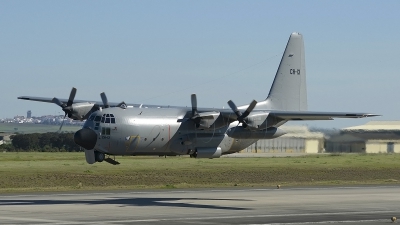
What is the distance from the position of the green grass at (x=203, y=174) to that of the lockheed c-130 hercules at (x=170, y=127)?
50.1ft

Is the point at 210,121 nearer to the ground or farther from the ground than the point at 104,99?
nearer to the ground

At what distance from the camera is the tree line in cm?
13725

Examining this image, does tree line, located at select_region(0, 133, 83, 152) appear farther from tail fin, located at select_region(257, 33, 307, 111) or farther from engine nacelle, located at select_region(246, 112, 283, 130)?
engine nacelle, located at select_region(246, 112, 283, 130)

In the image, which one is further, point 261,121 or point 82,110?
point 82,110

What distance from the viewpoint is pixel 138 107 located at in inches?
1660

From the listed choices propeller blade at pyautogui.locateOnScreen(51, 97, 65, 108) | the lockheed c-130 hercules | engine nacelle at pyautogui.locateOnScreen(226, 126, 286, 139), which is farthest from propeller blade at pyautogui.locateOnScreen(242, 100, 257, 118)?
propeller blade at pyautogui.locateOnScreen(51, 97, 65, 108)

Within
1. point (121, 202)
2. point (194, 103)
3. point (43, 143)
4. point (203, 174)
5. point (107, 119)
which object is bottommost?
point (203, 174)

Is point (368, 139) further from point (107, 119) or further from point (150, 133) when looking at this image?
point (107, 119)

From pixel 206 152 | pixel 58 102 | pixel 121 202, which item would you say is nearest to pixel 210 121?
pixel 206 152

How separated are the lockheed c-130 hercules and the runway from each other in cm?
332

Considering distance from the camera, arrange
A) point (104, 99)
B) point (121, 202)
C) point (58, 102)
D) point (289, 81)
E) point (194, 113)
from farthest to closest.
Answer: point (289, 81)
point (58, 102)
point (104, 99)
point (121, 202)
point (194, 113)

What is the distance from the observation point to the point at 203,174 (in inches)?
2945

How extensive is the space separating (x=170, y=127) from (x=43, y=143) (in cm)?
10911

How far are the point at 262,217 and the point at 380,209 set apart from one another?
860cm
